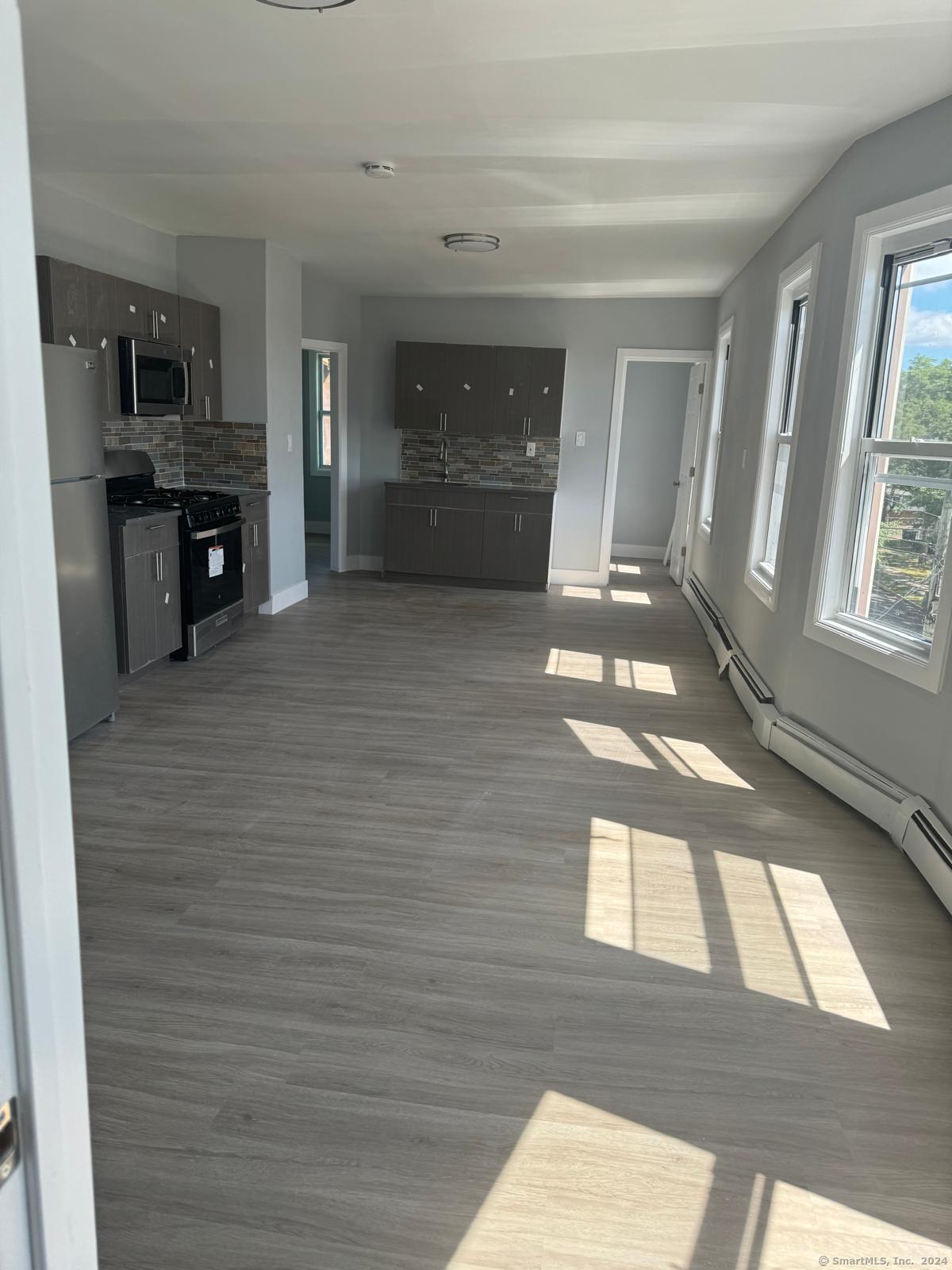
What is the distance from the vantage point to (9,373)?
2.05 feet

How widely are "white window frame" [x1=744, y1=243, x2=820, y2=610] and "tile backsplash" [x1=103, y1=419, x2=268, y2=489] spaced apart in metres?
3.54

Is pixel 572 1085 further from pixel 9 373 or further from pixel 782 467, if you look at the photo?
pixel 782 467

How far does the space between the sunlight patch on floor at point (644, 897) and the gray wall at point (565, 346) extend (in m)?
5.51

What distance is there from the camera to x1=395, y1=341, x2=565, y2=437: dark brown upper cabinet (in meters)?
8.21

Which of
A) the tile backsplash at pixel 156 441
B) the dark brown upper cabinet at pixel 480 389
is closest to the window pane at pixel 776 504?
the dark brown upper cabinet at pixel 480 389

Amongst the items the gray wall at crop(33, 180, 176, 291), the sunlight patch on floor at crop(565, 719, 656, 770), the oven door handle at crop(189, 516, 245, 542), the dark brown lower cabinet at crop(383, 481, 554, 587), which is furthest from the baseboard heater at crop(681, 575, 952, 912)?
the gray wall at crop(33, 180, 176, 291)

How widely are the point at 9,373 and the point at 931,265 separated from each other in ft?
12.3

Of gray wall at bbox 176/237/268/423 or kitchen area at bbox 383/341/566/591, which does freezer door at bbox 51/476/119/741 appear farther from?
kitchen area at bbox 383/341/566/591

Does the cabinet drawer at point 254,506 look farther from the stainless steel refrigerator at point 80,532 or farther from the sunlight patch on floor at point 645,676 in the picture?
the sunlight patch on floor at point 645,676

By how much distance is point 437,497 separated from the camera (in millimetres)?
8281

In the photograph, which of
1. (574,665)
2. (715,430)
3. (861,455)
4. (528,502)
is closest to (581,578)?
(528,502)

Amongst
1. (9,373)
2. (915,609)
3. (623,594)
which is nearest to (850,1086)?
(915,609)

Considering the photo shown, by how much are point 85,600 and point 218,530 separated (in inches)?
65.6

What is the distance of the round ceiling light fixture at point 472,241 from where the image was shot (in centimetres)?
568
